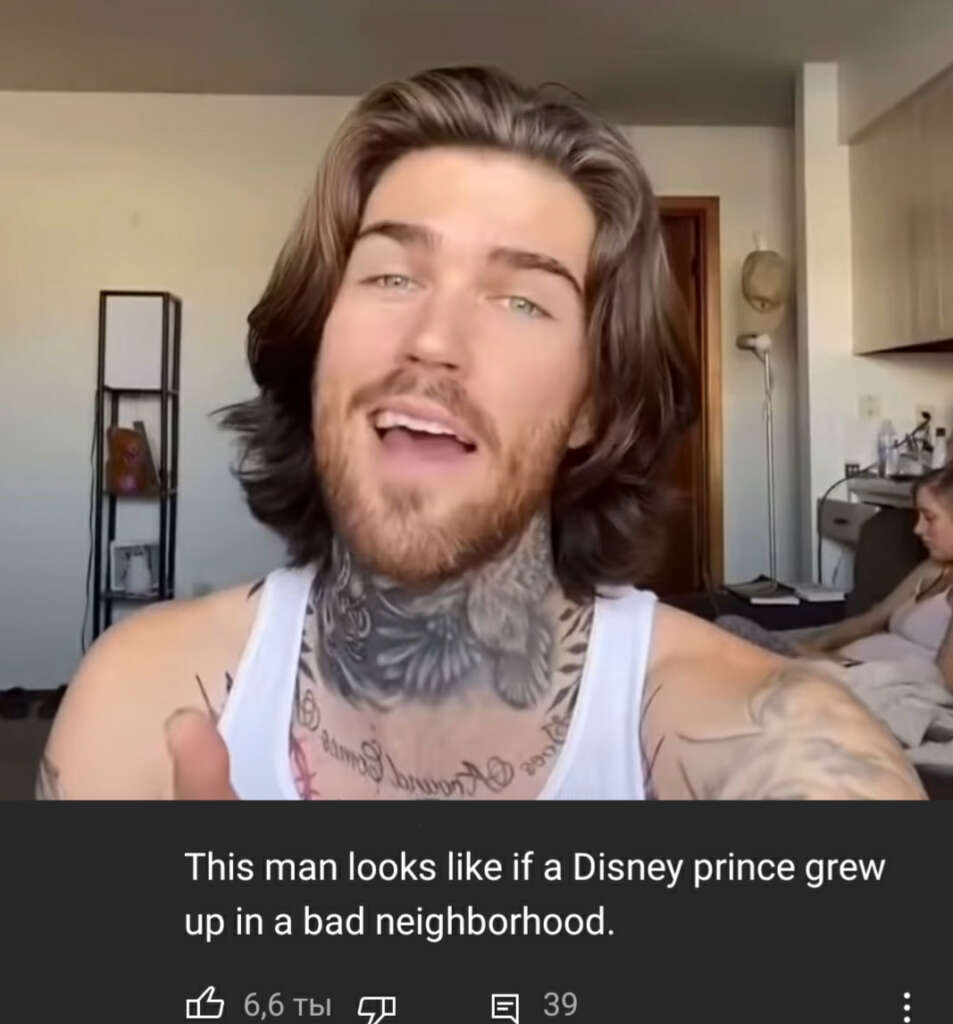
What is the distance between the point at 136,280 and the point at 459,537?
1795 millimetres

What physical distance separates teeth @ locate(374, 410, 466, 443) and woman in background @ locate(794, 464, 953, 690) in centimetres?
84

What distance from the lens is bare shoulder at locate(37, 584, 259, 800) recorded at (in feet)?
1.29

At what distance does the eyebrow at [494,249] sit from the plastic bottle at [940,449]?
1689mm

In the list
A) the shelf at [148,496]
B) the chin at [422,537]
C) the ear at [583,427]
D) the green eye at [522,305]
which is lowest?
the chin at [422,537]

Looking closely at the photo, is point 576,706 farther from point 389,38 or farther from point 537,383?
point 389,38

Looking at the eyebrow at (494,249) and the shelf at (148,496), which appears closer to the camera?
the eyebrow at (494,249)

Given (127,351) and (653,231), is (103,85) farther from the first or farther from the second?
(653,231)

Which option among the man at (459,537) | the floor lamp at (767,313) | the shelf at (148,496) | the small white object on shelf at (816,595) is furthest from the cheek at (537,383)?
the shelf at (148,496)

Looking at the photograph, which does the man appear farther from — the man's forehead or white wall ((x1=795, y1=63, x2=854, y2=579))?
white wall ((x1=795, y1=63, x2=854, y2=579))

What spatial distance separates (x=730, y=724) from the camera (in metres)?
0.39

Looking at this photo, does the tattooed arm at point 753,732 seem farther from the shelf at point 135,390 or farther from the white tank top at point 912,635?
the shelf at point 135,390

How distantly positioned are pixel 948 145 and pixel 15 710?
5.27ft

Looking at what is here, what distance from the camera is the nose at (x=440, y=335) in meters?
0.38
